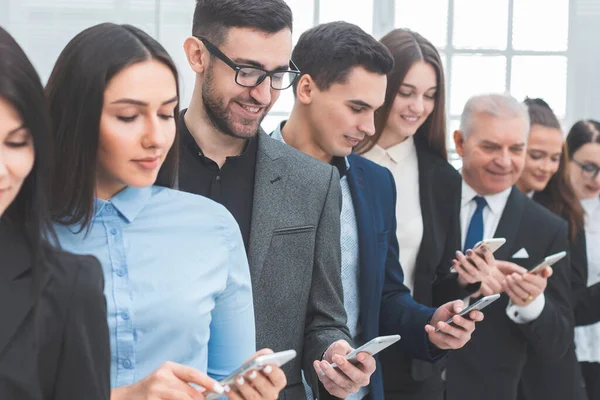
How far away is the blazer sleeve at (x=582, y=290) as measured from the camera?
163 inches

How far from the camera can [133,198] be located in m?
1.83

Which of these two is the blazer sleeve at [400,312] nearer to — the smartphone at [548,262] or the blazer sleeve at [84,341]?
the smartphone at [548,262]

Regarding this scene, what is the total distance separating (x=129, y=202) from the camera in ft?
5.99

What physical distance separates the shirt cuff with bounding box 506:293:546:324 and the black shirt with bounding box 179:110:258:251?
1486mm

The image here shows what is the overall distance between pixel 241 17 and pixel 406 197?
45.4 inches

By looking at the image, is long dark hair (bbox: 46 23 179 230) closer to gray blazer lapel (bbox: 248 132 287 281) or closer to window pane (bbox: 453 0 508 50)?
gray blazer lapel (bbox: 248 132 287 281)

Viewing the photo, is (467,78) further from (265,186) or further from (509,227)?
(265,186)

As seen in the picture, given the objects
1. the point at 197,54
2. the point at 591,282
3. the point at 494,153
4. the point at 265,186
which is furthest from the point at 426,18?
the point at 265,186

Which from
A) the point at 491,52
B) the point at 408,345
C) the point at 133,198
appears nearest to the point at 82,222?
the point at 133,198

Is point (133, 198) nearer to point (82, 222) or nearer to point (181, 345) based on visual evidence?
point (82, 222)

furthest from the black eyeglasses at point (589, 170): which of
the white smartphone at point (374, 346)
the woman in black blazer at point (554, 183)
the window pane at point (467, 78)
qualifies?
the white smartphone at point (374, 346)

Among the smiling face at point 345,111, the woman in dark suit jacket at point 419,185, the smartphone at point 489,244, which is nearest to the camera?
the smiling face at point 345,111

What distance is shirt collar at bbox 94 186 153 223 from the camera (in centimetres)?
181

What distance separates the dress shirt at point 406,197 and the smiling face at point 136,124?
1549 mm
